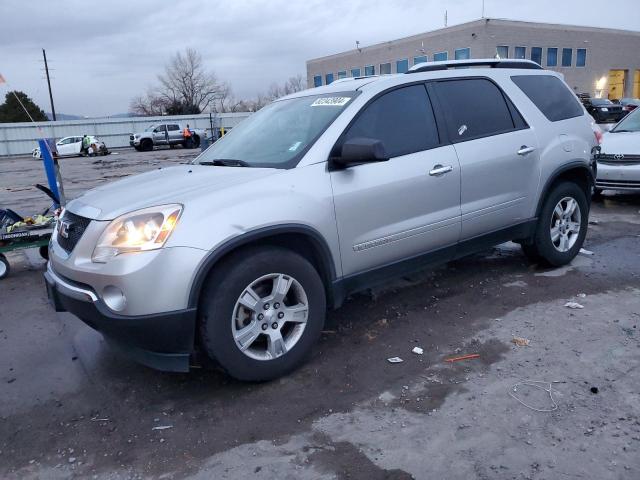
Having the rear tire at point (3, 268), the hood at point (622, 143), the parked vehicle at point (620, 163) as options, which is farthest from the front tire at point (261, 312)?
the hood at point (622, 143)

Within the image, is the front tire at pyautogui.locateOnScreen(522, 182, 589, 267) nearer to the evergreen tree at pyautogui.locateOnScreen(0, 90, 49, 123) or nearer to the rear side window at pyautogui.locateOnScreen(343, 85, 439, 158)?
the rear side window at pyautogui.locateOnScreen(343, 85, 439, 158)

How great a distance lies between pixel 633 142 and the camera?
8.16 meters

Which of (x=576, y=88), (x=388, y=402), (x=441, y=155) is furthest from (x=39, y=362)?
(x=576, y=88)

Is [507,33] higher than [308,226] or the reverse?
higher

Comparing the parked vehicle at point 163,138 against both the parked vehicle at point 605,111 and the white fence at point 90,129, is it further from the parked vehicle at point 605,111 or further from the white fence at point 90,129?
the parked vehicle at point 605,111

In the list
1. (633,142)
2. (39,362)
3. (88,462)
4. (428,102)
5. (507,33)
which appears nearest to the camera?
(88,462)

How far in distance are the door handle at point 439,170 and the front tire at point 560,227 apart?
1442mm

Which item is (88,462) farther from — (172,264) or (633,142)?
(633,142)

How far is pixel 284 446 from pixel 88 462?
3.29ft

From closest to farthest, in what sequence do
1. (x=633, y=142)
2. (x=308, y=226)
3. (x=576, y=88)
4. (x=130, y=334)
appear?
1. (x=130, y=334)
2. (x=308, y=226)
3. (x=633, y=142)
4. (x=576, y=88)

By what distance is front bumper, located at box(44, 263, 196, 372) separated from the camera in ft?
9.42

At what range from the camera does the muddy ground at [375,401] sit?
2.58 m

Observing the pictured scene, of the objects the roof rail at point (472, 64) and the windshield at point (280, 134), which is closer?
the windshield at point (280, 134)

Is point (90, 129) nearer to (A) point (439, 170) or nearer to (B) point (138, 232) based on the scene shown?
(A) point (439, 170)
